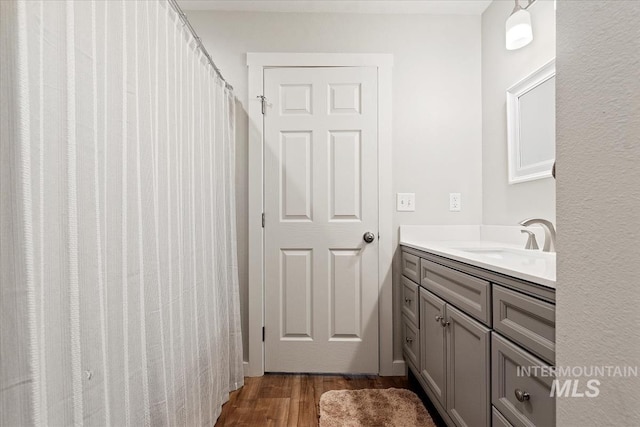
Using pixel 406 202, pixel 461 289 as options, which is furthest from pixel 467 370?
pixel 406 202

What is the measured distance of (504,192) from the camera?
6.86 feet

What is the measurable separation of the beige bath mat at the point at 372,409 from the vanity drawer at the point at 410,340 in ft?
0.68

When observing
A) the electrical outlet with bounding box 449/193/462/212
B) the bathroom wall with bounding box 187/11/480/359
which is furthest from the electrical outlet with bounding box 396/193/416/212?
the electrical outlet with bounding box 449/193/462/212

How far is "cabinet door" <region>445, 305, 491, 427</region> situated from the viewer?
1194 millimetres

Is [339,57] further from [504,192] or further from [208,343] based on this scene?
[208,343]

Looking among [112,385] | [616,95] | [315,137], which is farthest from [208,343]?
[616,95]

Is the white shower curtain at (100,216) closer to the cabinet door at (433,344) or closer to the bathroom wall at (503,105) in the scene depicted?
the cabinet door at (433,344)

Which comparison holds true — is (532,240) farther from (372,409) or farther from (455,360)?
(372,409)

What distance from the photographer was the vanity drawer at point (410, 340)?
6.46ft

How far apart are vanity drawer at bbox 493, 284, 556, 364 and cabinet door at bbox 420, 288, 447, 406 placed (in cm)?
47

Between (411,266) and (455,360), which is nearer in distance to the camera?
(455,360)

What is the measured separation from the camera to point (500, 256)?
5.12ft

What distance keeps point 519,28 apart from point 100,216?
6.48ft

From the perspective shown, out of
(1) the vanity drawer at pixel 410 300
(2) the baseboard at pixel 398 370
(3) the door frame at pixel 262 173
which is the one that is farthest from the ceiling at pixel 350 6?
(2) the baseboard at pixel 398 370
